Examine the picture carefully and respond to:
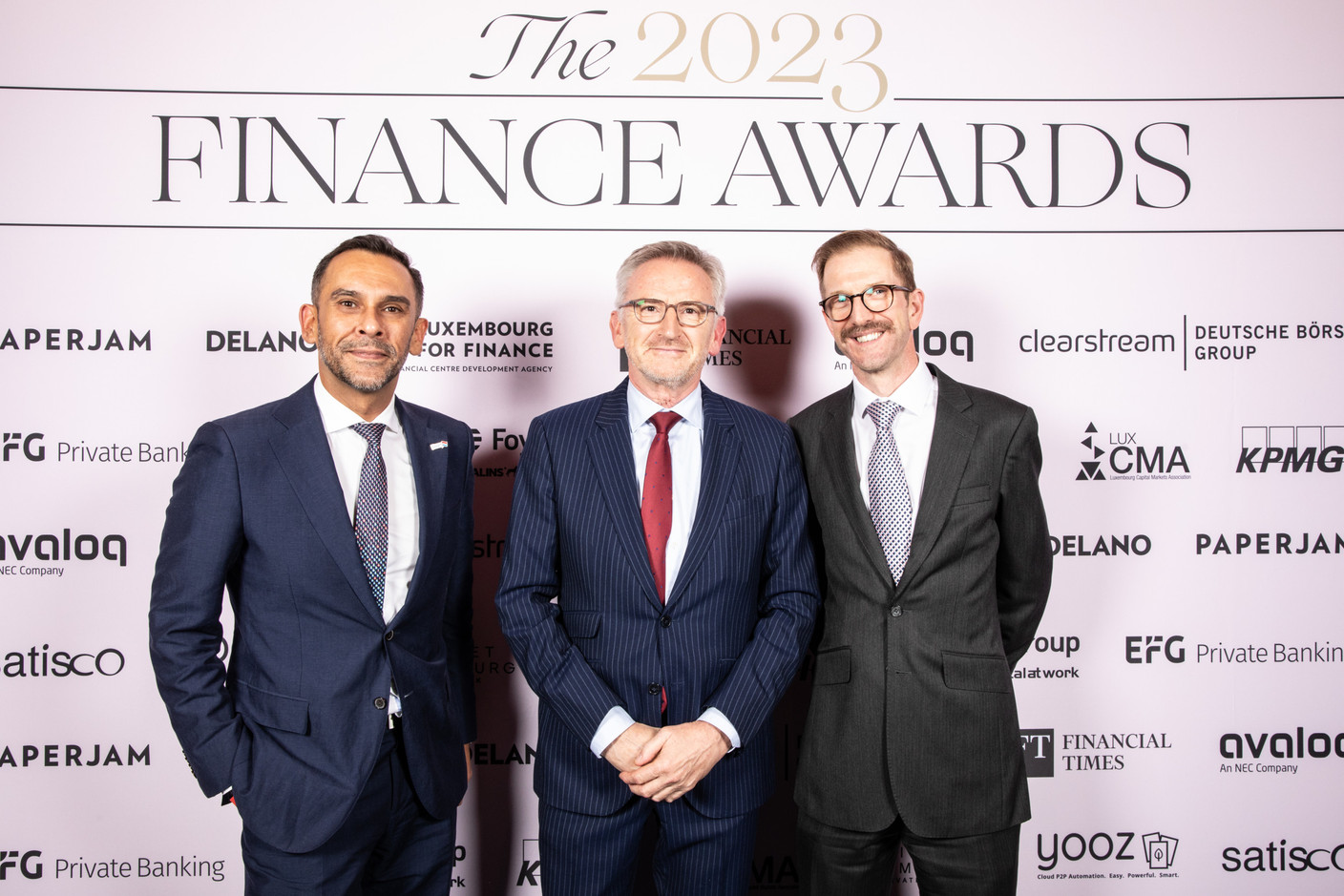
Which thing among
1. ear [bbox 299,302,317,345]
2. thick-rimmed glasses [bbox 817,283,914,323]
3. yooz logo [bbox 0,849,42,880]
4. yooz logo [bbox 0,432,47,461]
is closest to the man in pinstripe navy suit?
thick-rimmed glasses [bbox 817,283,914,323]

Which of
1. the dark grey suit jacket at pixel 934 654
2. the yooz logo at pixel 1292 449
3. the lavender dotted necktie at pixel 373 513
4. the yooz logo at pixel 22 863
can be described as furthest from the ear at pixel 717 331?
the yooz logo at pixel 22 863

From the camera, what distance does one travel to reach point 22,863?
2.61 m

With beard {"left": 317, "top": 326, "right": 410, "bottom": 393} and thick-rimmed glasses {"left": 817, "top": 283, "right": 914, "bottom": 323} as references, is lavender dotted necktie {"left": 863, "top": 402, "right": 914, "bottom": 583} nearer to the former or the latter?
thick-rimmed glasses {"left": 817, "top": 283, "right": 914, "bottom": 323}

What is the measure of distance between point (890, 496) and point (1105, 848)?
6.01 ft

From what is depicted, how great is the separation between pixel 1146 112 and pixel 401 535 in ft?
9.24

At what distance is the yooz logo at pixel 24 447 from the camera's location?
260 centimetres

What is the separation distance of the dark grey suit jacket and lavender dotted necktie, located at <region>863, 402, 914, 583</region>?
0.13 ft

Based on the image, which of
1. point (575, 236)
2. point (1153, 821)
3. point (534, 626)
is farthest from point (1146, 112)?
point (534, 626)

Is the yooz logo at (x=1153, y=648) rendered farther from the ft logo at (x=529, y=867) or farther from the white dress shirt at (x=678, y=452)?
the ft logo at (x=529, y=867)

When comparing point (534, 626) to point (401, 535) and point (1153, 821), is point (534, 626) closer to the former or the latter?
point (401, 535)

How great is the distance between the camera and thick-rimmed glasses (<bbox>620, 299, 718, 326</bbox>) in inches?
75.4

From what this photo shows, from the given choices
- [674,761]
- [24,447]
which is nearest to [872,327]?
[674,761]

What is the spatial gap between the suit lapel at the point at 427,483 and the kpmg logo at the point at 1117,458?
212 cm

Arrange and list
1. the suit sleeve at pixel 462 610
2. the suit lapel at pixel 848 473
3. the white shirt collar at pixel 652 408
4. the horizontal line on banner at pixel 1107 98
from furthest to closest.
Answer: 1. the horizontal line on banner at pixel 1107 98
2. the suit sleeve at pixel 462 610
3. the white shirt collar at pixel 652 408
4. the suit lapel at pixel 848 473
